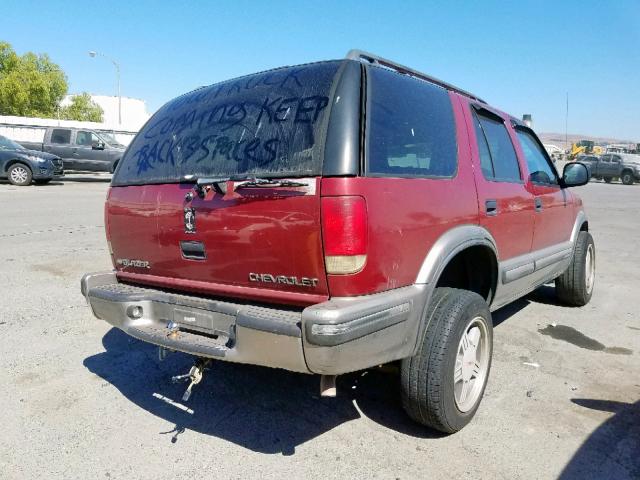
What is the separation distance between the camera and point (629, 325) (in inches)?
190

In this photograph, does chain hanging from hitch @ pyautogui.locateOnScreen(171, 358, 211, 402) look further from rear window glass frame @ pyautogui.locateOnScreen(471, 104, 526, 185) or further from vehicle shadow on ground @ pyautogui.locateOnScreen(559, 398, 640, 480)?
rear window glass frame @ pyautogui.locateOnScreen(471, 104, 526, 185)

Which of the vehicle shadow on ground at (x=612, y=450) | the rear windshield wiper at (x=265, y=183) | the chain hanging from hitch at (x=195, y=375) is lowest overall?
the vehicle shadow on ground at (x=612, y=450)

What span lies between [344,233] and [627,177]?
33.8m

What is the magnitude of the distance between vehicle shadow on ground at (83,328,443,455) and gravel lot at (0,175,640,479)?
10mm

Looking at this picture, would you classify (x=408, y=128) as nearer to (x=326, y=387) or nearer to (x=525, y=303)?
(x=326, y=387)

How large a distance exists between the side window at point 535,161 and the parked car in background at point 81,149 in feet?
59.5

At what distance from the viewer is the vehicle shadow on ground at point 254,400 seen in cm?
290

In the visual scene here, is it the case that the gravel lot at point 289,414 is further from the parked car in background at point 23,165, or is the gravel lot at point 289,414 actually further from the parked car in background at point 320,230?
the parked car in background at point 23,165

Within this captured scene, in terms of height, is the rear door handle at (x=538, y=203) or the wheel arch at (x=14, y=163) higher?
the wheel arch at (x=14, y=163)

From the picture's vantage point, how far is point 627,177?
3081cm

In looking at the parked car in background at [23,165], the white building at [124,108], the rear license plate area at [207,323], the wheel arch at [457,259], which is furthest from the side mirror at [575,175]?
the white building at [124,108]

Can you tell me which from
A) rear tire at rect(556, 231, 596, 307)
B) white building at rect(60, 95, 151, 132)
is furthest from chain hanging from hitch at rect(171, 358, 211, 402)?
white building at rect(60, 95, 151, 132)

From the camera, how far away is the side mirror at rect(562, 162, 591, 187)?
4.64 metres

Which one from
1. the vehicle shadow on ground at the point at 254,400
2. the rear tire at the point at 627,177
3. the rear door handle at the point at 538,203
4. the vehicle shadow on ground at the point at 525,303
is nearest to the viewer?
the vehicle shadow on ground at the point at 254,400
